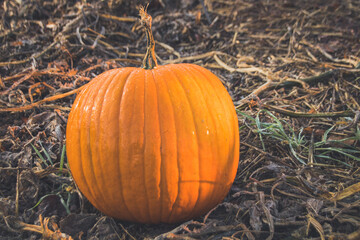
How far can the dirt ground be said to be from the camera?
1.76 metres

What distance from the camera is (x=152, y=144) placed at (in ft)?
5.25

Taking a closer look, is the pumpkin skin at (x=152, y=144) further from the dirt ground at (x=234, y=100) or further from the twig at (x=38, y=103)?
the twig at (x=38, y=103)

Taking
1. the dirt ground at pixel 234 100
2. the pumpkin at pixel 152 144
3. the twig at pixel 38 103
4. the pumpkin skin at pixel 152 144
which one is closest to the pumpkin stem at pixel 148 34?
the pumpkin at pixel 152 144

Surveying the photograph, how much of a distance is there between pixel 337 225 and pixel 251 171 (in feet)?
2.41

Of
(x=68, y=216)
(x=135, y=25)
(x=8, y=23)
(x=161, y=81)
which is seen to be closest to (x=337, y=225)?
(x=161, y=81)

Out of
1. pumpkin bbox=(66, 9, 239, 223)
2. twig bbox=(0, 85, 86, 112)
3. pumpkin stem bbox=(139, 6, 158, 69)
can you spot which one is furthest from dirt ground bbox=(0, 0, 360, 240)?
pumpkin stem bbox=(139, 6, 158, 69)

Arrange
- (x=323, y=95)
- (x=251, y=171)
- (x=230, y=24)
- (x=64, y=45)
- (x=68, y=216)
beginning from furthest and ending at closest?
1. (x=230, y=24)
2. (x=64, y=45)
3. (x=323, y=95)
4. (x=251, y=171)
5. (x=68, y=216)

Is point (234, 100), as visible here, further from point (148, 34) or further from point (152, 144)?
point (152, 144)

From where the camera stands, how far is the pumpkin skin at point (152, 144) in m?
1.62

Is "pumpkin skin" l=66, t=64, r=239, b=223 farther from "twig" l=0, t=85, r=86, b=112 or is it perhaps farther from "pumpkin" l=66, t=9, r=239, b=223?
"twig" l=0, t=85, r=86, b=112

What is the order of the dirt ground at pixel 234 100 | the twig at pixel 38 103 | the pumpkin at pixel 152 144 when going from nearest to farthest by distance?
1. the pumpkin at pixel 152 144
2. the dirt ground at pixel 234 100
3. the twig at pixel 38 103

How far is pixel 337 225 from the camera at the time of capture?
1563mm

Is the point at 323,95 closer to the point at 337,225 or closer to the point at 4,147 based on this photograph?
the point at 337,225

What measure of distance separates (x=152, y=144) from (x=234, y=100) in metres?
1.83
